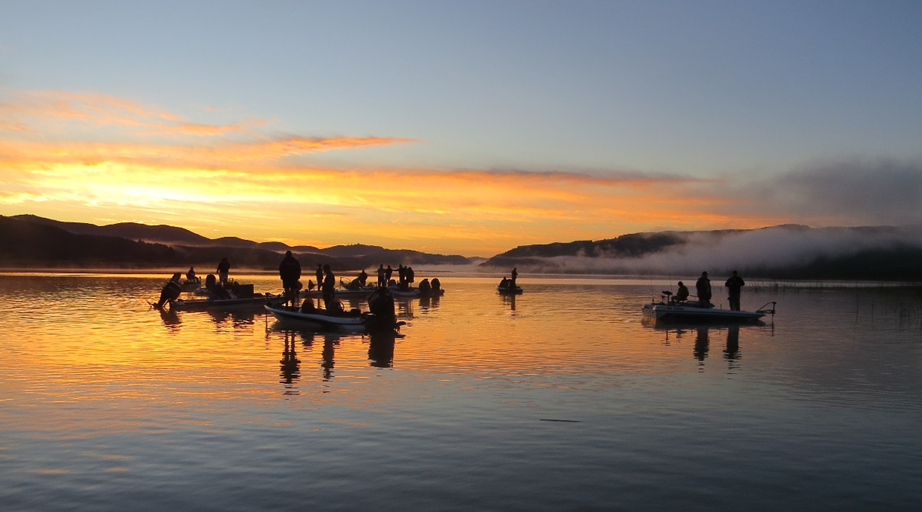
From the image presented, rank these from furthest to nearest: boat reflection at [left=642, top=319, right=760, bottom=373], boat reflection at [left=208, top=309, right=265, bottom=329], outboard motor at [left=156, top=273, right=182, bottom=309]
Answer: outboard motor at [left=156, top=273, right=182, bottom=309] → boat reflection at [left=208, top=309, right=265, bottom=329] → boat reflection at [left=642, top=319, right=760, bottom=373]

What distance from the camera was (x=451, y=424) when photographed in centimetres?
1412

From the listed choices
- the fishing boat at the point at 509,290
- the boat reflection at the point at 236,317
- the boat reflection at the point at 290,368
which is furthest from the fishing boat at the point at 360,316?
the fishing boat at the point at 509,290

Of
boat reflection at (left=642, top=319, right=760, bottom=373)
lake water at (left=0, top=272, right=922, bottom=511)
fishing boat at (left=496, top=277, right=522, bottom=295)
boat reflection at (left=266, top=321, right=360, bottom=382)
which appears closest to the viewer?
lake water at (left=0, top=272, right=922, bottom=511)

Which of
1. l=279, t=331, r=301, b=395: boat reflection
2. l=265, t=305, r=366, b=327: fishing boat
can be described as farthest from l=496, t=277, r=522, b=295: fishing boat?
l=279, t=331, r=301, b=395: boat reflection

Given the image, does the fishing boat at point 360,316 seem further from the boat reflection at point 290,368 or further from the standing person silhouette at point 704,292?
the standing person silhouette at point 704,292

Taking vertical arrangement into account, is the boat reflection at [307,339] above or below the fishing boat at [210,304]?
below

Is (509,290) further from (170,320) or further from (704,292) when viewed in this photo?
(170,320)

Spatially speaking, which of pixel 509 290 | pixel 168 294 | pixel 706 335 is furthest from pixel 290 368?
pixel 509 290

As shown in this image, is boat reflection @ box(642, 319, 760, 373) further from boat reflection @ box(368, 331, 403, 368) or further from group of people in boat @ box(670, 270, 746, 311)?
boat reflection @ box(368, 331, 403, 368)

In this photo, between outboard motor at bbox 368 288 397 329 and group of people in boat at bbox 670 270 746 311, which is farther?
group of people in boat at bbox 670 270 746 311

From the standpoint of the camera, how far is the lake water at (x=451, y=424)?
10078 millimetres

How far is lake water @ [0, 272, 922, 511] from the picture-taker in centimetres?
1008

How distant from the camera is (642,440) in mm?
13078

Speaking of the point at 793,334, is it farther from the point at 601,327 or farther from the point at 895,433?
the point at 895,433
